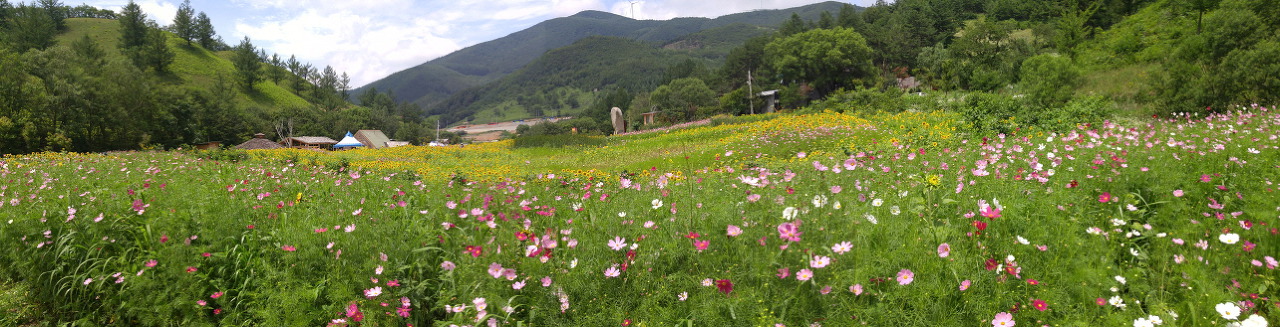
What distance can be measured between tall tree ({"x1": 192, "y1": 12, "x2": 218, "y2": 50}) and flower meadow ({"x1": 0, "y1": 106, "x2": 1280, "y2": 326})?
13506 centimetres

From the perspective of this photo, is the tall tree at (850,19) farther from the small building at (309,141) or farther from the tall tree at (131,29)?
the tall tree at (131,29)

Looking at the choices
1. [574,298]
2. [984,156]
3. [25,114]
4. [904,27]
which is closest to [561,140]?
[984,156]

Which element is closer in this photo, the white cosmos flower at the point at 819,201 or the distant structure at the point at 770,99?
the white cosmos flower at the point at 819,201

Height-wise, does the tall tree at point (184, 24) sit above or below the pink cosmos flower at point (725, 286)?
above

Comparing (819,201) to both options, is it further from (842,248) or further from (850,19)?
(850,19)

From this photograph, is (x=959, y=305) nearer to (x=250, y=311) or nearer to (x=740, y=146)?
(x=250, y=311)

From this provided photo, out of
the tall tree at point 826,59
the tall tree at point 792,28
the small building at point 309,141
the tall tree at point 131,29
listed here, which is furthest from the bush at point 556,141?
the tall tree at point 131,29

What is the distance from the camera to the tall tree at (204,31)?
106 metres

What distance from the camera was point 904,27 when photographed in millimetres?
64125

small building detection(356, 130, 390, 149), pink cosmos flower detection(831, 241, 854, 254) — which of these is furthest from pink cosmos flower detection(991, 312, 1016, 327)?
small building detection(356, 130, 390, 149)

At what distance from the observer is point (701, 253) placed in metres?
3.08

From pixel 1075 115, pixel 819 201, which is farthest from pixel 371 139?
pixel 819 201

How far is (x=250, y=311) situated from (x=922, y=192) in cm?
460

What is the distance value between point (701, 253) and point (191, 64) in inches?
4571
